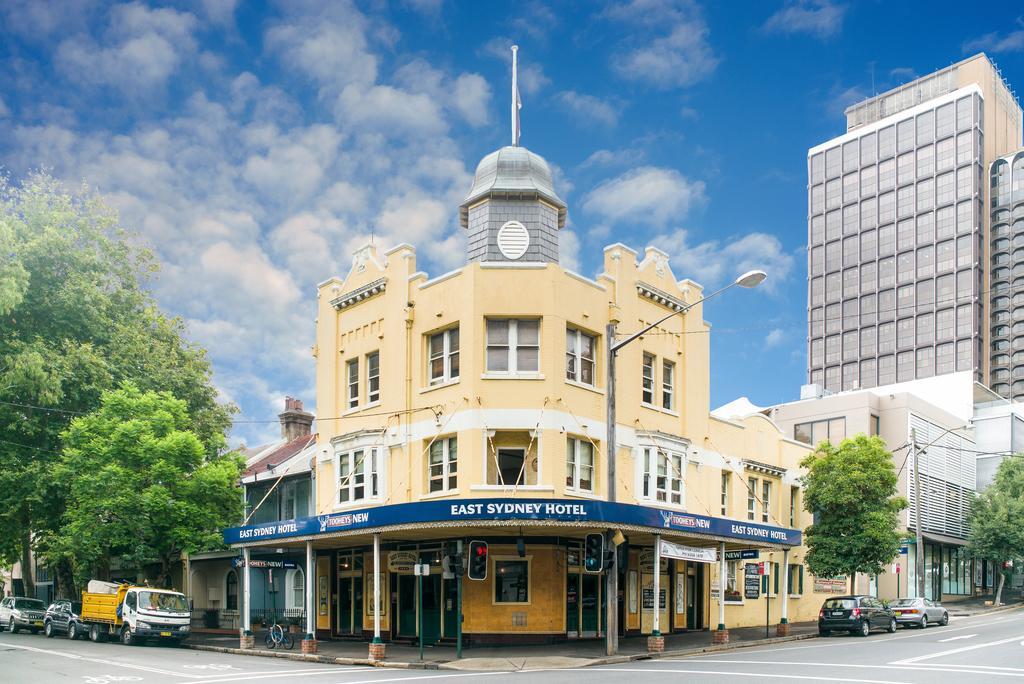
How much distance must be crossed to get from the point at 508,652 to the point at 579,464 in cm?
604

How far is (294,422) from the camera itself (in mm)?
50031

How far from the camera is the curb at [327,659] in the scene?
Result: 973 inches

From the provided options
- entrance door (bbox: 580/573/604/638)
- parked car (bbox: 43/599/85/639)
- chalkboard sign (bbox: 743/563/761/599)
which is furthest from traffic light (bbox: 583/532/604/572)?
parked car (bbox: 43/599/85/639)

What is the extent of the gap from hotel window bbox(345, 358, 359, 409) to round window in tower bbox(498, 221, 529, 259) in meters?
6.36

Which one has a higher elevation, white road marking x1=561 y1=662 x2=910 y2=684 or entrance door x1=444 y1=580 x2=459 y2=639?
white road marking x1=561 y1=662 x2=910 y2=684

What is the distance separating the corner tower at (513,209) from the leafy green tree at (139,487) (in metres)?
12.7

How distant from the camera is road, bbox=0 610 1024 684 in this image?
19812 millimetres

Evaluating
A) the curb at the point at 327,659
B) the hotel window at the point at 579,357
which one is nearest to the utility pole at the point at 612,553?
the hotel window at the point at 579,357

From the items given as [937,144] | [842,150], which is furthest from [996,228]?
[842,150]

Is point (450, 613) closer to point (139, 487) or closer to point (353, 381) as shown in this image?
point (353, 381)

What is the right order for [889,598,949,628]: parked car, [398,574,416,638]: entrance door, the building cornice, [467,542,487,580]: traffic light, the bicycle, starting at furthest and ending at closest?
[889,598,949,628]: parked car → the building cornice → [398,574,416,638]: entrance door → the bicycle → [467,542,487,580]: traffic light

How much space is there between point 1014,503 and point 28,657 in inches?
1877

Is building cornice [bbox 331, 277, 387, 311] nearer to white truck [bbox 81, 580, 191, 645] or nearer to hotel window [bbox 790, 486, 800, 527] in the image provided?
white truck [bbox 81, 580, 191, 645]

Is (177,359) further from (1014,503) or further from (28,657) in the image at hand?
(1014,503)
